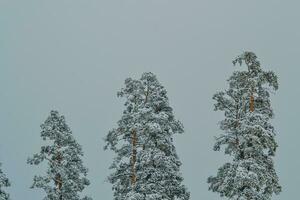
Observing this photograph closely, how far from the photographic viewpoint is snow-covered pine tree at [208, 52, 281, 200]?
25.4 meters

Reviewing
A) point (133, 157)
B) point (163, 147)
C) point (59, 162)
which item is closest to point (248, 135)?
point (163, 147)

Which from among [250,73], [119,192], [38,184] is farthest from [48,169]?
[250,73]

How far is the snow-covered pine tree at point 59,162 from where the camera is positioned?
97.0 ft

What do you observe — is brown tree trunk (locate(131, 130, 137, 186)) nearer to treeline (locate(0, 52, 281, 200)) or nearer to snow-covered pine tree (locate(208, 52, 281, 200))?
treeline (locate(0, 52, 281, 200))

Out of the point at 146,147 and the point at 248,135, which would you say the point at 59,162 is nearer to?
the point at 146,147

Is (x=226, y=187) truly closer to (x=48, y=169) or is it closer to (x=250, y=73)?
(x=250, y=73)

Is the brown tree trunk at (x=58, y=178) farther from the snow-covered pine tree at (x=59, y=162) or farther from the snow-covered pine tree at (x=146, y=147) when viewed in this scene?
the snow-covered pine tree at (x=146, y=147)

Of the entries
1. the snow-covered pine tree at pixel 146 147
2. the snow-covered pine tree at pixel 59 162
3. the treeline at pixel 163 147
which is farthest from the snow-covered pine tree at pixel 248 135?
the snow-covered pine tree at pixel 59 162

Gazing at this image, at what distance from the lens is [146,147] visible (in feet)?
94.1

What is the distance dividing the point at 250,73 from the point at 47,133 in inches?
447

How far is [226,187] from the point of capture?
2575 centimetres

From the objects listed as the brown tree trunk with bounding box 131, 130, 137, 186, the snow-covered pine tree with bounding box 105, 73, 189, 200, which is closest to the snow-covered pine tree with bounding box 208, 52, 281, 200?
the snow-covered pine tree with bounding box 105, 73, 189, 200

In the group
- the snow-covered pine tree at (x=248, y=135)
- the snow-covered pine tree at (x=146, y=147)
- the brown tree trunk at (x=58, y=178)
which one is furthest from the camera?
the brown tree trunk at (x=58, y=178)

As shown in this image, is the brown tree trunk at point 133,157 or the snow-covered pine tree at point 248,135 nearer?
the snow-covered pine tree at point 248,135
